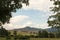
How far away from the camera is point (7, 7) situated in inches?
1832

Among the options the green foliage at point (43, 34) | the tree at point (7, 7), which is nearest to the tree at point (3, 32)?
the tree at point (7, 7)

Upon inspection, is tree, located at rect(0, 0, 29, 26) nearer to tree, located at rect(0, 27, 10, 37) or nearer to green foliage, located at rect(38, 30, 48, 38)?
tree, located at rect(0, 27, 10, 37)

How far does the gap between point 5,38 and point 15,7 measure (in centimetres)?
601

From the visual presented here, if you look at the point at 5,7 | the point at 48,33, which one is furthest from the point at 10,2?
the point at 48,33

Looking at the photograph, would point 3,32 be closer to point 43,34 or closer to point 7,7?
point 7,7

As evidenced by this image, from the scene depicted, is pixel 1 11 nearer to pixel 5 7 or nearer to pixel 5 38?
pixel 5 7

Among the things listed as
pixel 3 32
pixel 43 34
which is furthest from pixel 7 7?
pixel 43 34

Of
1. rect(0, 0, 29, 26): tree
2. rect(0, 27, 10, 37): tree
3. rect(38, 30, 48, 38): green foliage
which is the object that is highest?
rect(0, 0, 29, 26): tree

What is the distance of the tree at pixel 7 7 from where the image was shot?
46062 millimetres

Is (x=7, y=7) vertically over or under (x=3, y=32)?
over

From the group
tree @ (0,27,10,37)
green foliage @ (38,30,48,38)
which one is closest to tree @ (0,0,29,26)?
tree @ (0,27,10,37)

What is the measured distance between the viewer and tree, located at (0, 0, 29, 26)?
46062mm

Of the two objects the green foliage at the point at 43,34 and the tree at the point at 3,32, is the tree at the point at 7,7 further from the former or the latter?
the green foliage at the point at 43,34

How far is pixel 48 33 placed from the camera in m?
69.2
